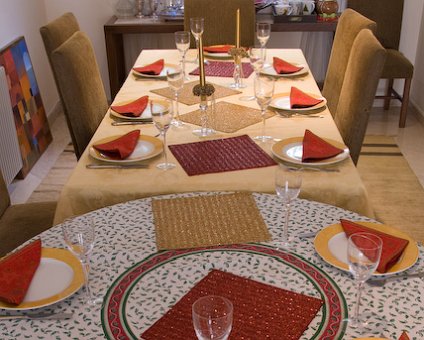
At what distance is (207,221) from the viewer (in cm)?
136

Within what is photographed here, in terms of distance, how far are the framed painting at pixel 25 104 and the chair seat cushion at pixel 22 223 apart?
4.52ft

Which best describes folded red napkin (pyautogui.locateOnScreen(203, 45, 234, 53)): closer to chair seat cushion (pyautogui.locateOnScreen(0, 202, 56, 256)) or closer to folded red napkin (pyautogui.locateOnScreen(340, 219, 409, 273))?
chair seat cushion (pyautogui.locateOnScreen(0, 202, 56, 256))

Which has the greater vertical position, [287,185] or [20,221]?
[287,185]

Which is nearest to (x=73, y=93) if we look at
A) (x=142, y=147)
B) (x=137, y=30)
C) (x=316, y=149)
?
(x=142, y=147)

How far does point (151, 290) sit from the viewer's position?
112cm

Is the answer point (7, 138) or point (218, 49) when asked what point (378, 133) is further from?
point (7, 138)

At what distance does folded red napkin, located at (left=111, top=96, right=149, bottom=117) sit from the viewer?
2041 millimetres

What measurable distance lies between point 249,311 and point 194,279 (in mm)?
150

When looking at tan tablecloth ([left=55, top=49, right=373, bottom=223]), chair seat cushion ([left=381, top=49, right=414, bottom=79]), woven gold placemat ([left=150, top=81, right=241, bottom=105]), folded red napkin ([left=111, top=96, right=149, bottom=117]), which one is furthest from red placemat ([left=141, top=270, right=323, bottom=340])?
chair seat cushion ([left=381, top=49, right=414, bottom=79])

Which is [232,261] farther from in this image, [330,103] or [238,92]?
[330,103]

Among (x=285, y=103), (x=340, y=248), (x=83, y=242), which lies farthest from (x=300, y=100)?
(x=83, y=242)

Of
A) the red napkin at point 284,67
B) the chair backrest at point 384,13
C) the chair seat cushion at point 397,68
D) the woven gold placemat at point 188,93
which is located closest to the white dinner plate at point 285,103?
the woven gold placemat at point 188,93

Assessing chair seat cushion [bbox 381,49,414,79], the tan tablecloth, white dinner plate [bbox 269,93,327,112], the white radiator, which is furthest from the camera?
chair seat cushion [bbox 381,49,414,79]

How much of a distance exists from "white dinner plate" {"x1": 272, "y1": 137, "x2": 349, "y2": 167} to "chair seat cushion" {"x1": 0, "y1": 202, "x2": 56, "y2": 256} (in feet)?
2.55
